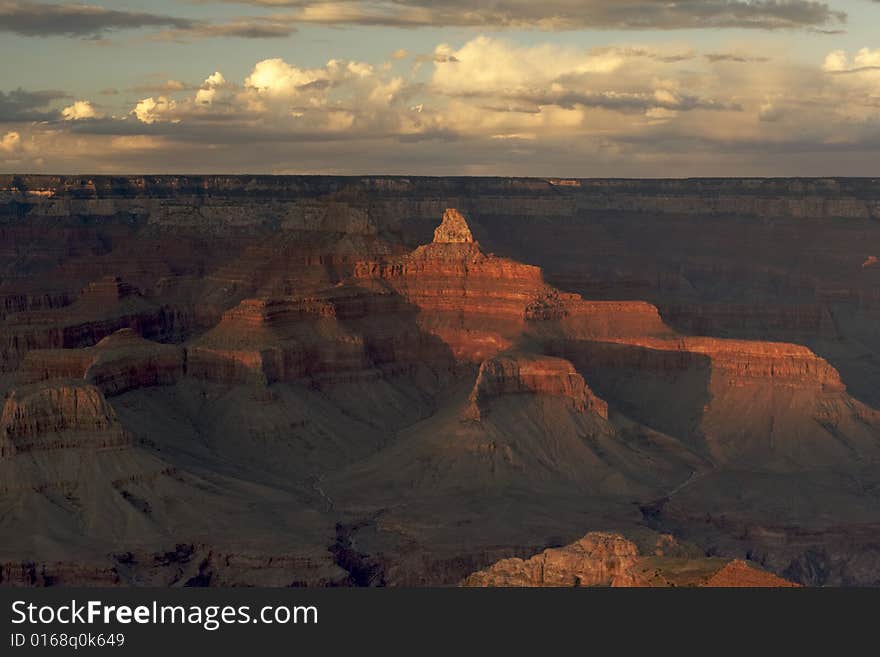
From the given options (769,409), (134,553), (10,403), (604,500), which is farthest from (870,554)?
(10,403)

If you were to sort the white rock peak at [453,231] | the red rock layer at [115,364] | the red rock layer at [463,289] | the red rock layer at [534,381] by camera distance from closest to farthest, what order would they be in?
the red rock layer at [115,364], the red rock layer at [534,381], the red rock layer at [463,289], the white rock peak at [453,231]

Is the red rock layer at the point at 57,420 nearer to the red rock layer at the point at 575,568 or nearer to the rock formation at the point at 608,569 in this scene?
the rock formation at the point at 608,569

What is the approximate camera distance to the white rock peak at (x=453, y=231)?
177m

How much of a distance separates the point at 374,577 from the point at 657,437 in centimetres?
3895

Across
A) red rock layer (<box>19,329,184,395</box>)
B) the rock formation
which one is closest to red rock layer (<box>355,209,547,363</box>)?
red rock layer (<box>19,329,184,395</box>)

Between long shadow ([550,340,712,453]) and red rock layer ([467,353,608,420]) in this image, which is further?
long shadow ([550,340,712,453])

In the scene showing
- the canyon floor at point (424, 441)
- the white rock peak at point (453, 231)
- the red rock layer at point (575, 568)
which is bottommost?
the canyon floor at point (424, 441)

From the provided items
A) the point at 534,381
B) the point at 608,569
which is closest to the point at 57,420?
the point at 534,381

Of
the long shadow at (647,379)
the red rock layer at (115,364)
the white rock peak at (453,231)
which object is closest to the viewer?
the red rock layer at (115,364)

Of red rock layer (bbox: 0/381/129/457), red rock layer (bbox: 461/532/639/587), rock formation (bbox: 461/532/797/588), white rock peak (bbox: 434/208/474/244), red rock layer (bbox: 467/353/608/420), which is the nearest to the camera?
rock formation (bbox: 461/532/797/588)

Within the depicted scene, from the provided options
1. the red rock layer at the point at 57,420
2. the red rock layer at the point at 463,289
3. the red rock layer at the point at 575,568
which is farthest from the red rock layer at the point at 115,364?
the red rock layer at the point at 575,568

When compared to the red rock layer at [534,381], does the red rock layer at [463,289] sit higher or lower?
higher

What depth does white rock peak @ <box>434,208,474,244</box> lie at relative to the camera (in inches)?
6964

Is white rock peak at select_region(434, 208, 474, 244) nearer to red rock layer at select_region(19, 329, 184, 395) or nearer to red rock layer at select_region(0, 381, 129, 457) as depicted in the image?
red rock layer at select_region(19, 329, 184, 395)
